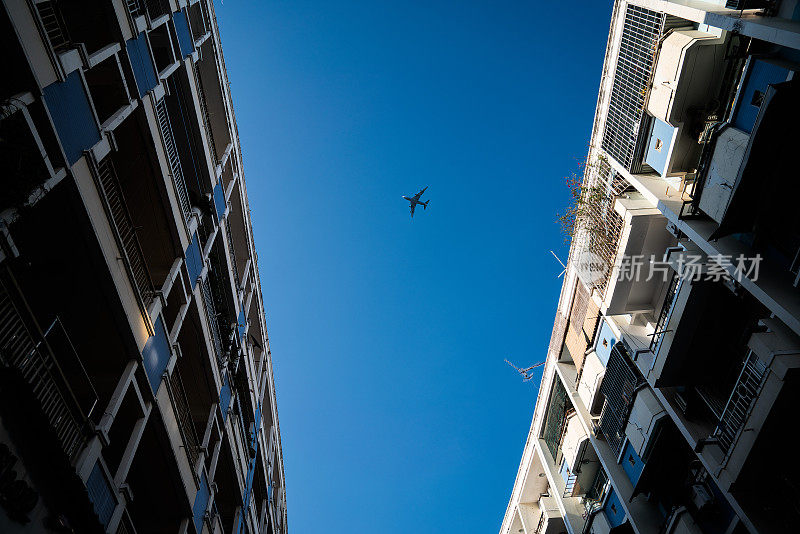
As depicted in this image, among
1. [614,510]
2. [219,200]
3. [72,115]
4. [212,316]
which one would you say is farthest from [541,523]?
[72,115]

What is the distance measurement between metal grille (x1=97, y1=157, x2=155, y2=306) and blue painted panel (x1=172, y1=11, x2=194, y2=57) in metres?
5.92

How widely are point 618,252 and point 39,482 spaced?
51.1 feet

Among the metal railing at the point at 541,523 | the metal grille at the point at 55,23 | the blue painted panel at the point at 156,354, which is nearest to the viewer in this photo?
the metal grille at the point at 55,23

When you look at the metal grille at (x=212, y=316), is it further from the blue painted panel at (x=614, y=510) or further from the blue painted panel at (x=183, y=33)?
the blue painted panel at (x=614, y=510)

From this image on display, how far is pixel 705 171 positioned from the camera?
11.9 meters

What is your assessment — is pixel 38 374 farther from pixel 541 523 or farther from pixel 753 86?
pixel 541 523

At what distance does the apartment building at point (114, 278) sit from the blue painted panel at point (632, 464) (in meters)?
13.4

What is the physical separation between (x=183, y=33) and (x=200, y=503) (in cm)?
1473

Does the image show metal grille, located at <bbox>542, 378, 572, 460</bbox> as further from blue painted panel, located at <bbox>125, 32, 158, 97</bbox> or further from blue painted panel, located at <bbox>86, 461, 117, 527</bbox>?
blue painted panel, located at <bbox>125, 32, 158, 97</bbox>

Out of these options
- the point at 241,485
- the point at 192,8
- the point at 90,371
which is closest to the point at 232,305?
the point at 241,485

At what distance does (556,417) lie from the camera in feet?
74.8

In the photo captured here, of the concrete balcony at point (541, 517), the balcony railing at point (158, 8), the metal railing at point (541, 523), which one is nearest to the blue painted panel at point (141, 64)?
the balcony railing at point (158, 8)

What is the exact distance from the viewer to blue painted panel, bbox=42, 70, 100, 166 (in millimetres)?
8703

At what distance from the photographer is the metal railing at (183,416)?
13448 mm
